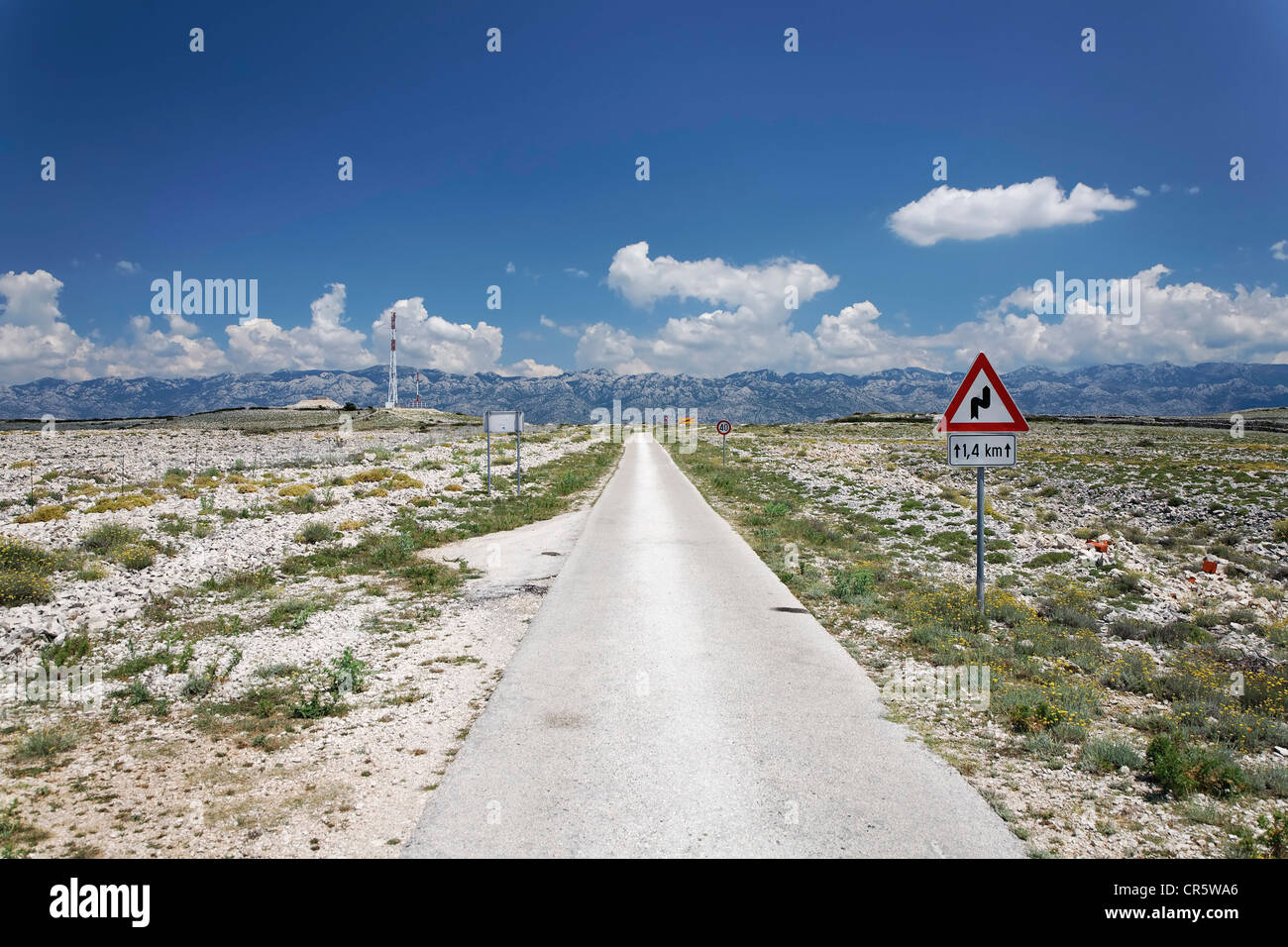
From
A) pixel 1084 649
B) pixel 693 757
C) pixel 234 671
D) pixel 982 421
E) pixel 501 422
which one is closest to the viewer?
pixel 693 757

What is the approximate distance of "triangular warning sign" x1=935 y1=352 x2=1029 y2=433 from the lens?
913 cm

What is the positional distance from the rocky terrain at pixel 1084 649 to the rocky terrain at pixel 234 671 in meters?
5.23

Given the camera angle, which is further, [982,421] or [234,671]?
[982,421]

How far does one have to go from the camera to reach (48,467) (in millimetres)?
33688

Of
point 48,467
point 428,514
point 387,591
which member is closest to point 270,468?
point 48,467

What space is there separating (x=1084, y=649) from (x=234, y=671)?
11747 millimetres

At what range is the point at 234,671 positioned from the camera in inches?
326

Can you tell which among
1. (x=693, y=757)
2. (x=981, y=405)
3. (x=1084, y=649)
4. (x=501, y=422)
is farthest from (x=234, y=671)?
(x=501, y=422)

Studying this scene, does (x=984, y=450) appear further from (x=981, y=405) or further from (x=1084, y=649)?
(x=1084, y=649)

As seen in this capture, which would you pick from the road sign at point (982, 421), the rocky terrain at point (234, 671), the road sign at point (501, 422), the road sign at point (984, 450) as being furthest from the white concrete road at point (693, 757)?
the road sign at point (501, 422)

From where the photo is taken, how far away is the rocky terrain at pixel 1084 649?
5.08m

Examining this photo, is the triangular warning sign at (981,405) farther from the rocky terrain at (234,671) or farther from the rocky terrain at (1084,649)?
the rocky terrain at (234,671)

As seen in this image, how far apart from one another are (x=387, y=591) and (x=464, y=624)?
2.81 meters
